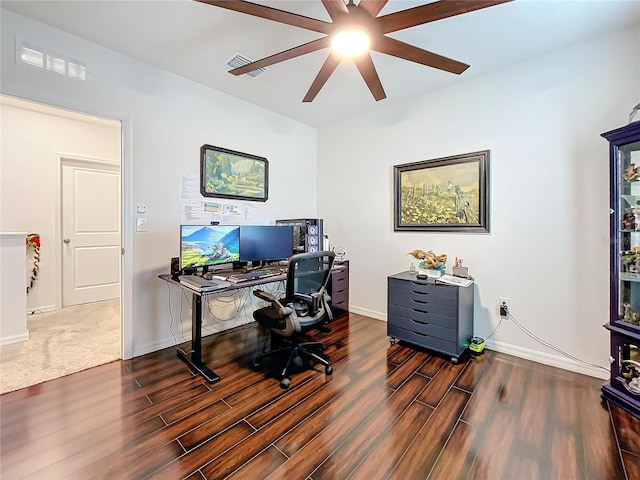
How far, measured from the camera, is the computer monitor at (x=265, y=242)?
2.95 meters

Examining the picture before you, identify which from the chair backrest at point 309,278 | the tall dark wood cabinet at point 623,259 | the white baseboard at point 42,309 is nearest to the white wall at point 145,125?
the chair backrest at point 309,278

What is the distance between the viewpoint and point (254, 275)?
2.54 meters

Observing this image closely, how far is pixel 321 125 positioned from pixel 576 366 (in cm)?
388

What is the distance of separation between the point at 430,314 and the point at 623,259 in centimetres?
138

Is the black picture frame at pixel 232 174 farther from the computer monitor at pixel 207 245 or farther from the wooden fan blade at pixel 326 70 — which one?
the wooden fan blade at pixel 326 70

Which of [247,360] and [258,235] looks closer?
[247,360]

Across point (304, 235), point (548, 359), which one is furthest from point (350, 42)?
point (548, 359)

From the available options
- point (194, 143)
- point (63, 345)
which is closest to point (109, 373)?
point (63, 345)

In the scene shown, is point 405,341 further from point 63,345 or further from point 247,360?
point 63,345

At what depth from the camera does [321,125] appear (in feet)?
13.7

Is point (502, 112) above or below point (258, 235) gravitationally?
above

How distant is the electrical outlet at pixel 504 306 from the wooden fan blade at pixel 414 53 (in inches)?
80.2

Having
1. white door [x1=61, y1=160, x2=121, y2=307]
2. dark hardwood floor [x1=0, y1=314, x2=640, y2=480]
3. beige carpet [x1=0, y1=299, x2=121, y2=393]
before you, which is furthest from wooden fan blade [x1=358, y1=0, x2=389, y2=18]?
white door [x1=61, y1=160, x2=121, y2=307]

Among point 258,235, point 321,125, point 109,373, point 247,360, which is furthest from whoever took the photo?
point 321,125
